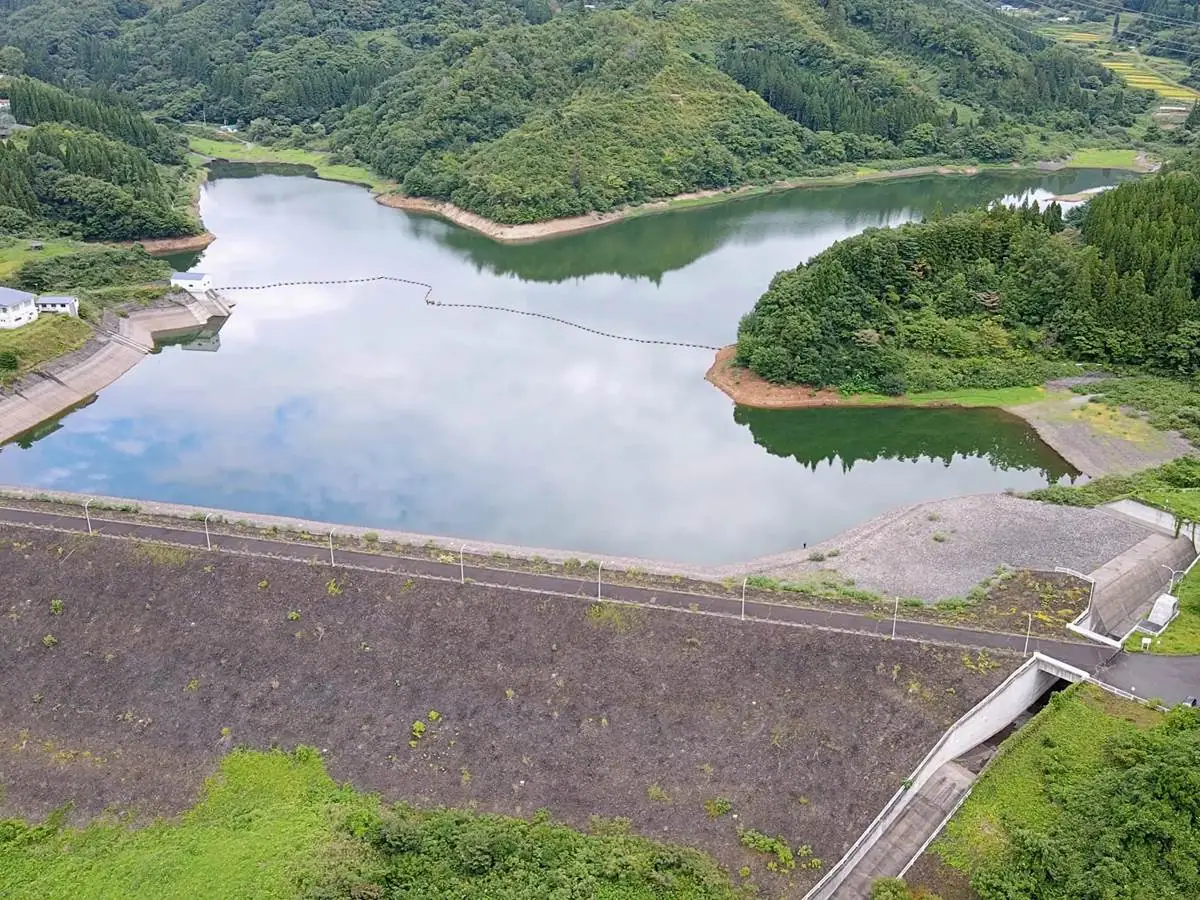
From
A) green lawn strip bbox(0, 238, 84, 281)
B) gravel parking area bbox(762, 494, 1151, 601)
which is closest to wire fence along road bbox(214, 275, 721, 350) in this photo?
green lawn strip bbox(0, 238, 84, 281)

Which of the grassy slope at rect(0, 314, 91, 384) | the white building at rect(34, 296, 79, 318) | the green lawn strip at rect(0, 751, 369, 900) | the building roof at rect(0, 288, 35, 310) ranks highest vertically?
the building roof at rect(0, 288, 35, 310)

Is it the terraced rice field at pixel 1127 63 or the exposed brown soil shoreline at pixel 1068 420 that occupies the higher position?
the terraced rice field at pixel 1127 63

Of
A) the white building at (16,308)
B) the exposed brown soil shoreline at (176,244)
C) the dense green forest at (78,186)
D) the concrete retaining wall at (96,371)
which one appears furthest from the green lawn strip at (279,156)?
the white building at (16,308)

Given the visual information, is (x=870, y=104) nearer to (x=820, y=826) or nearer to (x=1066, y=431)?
(x=1066, y=431)

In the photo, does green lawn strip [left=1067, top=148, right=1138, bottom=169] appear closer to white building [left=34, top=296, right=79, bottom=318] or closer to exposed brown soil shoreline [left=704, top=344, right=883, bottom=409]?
Result: exposed brown soil shoreline [left=704, top=344, right=883, bottom=409]

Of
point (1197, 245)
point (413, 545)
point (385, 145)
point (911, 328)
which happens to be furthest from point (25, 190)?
point (1197, 245)

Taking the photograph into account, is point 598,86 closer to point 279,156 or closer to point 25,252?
point 279,156

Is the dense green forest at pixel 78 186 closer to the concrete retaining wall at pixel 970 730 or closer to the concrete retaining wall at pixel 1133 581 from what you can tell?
the concrete retaining wall at pixel 970 730
